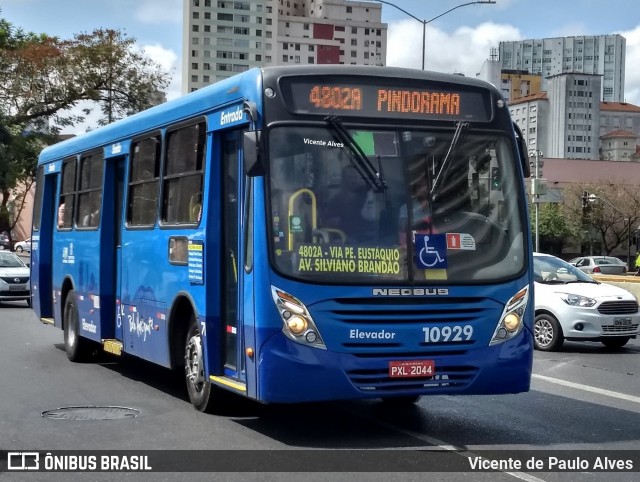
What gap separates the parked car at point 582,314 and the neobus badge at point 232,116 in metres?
8.32

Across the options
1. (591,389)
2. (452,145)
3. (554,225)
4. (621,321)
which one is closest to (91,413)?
(452,145)

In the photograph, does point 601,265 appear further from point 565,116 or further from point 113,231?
point 565,116

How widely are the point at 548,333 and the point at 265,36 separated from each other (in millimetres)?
153504

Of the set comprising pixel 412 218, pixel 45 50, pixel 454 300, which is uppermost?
pixel 45 50

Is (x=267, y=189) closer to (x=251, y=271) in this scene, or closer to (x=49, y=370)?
(x=251, y=271)

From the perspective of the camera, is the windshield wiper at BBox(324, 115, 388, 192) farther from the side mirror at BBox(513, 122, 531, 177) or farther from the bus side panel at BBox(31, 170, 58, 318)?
the bus side panel at BBox(31, 170, 58, 318)

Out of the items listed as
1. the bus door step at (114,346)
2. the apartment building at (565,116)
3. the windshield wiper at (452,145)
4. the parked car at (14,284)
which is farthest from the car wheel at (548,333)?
the apartment building at (565,116)

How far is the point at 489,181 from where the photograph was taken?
8188 mm

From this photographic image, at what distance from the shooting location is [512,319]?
8016 millimetres

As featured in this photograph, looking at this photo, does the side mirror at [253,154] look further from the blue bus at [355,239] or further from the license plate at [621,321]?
the license plate at [621,321]

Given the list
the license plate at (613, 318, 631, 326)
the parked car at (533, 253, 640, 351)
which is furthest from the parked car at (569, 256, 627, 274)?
the license plate at (613, 318, 631, 326)

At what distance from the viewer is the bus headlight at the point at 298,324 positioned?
7449mm

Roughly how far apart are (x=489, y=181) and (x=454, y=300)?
1.10 metres

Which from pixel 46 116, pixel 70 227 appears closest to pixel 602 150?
pixel 46 116
